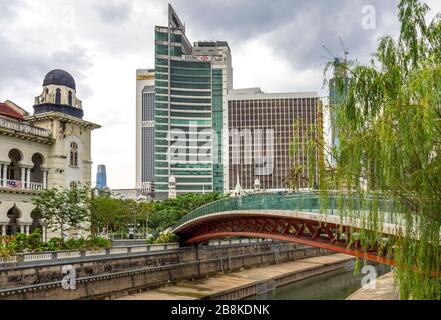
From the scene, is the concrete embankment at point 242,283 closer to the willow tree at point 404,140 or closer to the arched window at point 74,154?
the arched window at point 74,154

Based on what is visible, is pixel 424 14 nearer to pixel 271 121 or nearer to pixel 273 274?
pixel 273 274

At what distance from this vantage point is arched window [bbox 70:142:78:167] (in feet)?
170

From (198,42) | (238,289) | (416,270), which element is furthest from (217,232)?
(198,42)

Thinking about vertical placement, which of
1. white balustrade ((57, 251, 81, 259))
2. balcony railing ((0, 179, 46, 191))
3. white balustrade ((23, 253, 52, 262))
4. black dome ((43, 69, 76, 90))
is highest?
black dome ((43, 69, 76, 90))

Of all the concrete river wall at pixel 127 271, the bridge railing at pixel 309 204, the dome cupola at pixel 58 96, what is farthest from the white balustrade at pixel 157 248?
the dome cupola at pixel 58 96

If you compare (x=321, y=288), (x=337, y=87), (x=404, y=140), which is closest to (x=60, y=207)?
(x=321, y=288)

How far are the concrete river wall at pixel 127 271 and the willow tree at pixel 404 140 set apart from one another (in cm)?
2350

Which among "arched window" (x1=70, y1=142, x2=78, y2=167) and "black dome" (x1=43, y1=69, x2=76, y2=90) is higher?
"black dome" (x1=43, y1=69, x2=76, y2=90)

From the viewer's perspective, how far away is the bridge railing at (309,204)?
14172mm

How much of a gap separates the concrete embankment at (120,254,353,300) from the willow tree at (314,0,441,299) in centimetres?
2805

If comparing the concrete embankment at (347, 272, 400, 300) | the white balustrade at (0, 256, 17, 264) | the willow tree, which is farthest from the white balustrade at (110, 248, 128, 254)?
the willow tree

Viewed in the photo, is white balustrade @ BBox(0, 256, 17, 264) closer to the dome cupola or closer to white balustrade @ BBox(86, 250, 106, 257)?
white balustrade @ BBox(86, 250, 106, 257)

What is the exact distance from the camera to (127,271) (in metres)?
40.0

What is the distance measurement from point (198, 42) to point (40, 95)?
430 ft
